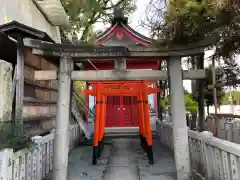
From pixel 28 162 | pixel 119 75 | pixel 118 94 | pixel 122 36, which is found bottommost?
pixel 28 162

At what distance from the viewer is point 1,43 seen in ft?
16.4

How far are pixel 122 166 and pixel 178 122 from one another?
2335 mm

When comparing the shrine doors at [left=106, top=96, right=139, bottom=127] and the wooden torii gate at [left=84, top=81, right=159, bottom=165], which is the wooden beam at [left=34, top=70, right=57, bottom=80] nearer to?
the wooden torii gate at [left=84, top=81, right=159, bottom=165]

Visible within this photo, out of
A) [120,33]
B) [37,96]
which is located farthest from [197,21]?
[120,33]

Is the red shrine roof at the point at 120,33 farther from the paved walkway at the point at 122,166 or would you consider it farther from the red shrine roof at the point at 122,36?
the paved walkway at the point at 122,166

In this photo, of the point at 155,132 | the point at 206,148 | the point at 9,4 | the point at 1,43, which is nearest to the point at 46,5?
the point at 9,4

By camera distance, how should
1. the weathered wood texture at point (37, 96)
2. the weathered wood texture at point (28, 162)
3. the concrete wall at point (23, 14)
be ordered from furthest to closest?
the weathered wood texture at point (37, 96) → the concrete wall at point (23, 14) → the weathered wood texture at point (28, 162)

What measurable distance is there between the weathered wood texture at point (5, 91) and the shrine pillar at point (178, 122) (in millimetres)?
3055

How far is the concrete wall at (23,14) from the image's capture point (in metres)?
5.50

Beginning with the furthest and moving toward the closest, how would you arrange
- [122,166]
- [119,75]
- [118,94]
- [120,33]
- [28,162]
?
[120,33]
[118,94]
[122,166]
[119,75]
[28,162]

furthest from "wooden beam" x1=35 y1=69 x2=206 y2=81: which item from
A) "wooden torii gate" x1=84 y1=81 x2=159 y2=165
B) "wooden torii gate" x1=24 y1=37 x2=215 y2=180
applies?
"wooden torii gate" x1=84 y1=81 x2=159 y2=165

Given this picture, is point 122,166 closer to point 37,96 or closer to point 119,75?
point 119,75

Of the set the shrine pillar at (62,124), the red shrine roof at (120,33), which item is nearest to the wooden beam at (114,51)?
the shrine pillar at (62,124)

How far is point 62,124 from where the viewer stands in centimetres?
510
